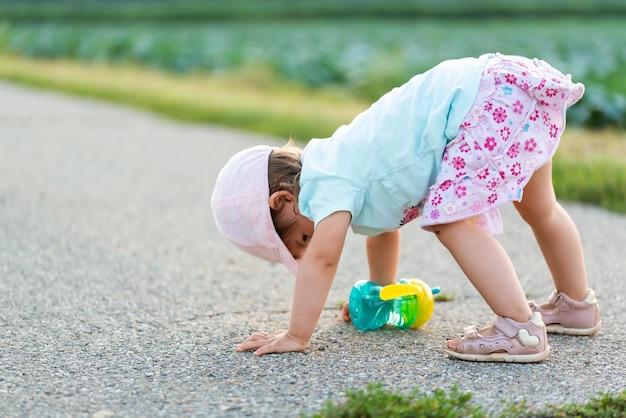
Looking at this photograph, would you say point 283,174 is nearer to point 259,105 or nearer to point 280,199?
point 280,199

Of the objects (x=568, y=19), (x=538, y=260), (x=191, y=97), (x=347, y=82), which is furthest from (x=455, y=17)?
(x=538, y=260)

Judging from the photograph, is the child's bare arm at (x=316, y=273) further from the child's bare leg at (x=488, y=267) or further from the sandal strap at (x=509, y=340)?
the sandal strap at (x=509, y=340)

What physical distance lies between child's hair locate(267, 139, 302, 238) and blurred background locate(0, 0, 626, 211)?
3260 millimetres

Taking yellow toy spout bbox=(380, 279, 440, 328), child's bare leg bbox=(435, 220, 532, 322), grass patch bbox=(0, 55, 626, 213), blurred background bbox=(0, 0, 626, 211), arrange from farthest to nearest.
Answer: blurred background bbox=(0, 0, 626, 211), grass patch bbox=(0, 55, 626, 213), yellow toy spout bbox=(380, 279, 440, 328), child's bare leg bbox=(435, 220, 532, 322)

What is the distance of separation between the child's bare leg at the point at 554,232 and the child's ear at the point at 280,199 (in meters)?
0.76

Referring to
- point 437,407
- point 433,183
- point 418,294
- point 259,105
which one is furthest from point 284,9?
point 437,407

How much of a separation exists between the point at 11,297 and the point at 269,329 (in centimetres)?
107

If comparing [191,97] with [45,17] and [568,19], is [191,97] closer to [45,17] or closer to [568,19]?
[568,19]

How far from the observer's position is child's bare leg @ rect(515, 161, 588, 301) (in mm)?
3085

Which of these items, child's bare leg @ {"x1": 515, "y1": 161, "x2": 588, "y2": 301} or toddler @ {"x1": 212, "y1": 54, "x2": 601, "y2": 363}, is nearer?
toddler @ {"x1": 212, "y1": 54, "x2": 601, "y2": 363}

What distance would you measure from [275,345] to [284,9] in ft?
118

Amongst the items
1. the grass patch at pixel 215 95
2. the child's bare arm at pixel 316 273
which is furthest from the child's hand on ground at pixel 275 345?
the grass patch at pixel 215 95

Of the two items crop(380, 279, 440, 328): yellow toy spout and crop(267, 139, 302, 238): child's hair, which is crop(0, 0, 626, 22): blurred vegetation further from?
crop(267, 139, 302, 238): child's hair

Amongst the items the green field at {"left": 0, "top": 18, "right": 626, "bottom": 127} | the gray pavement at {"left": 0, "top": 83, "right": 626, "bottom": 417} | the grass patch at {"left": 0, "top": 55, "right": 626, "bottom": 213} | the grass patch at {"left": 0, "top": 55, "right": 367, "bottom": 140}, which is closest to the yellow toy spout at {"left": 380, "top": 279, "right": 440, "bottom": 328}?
the gray pavement at {"left": 0, "top": 83, "right": 626, "bottom": 417}
